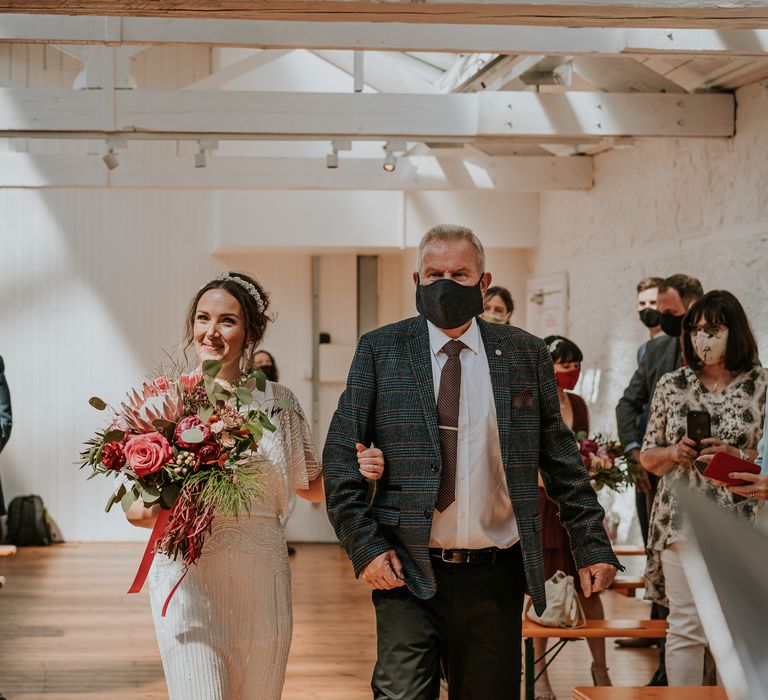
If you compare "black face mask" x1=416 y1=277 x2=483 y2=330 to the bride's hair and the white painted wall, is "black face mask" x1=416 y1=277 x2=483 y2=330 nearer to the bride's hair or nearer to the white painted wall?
the bride's hair

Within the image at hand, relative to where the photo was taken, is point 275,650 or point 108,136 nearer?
point 275,650

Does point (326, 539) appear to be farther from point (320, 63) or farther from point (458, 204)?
point (320, 63)

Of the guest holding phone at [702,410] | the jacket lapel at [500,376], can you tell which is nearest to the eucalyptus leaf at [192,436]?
the jacket lapel at [500,376]

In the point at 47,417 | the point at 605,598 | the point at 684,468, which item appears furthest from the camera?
the point at 47,417

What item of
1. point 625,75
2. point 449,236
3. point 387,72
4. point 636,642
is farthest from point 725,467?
point 387,72

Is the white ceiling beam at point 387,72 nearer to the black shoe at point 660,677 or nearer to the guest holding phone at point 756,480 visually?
the black shoe at point 660,677

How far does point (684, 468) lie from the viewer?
438cm

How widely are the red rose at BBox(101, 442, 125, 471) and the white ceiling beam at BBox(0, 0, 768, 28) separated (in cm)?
110

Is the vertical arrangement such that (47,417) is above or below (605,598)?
above

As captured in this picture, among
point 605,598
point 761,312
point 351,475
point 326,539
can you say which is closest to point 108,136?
point 761,312

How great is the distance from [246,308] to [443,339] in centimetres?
56

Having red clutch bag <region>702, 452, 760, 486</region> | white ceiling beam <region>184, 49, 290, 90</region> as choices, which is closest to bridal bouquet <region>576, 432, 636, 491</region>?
red clutch bag <region>702, 452, 760, 486</region>

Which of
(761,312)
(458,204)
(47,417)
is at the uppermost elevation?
(458,204)

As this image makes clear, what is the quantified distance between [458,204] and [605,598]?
362cm
